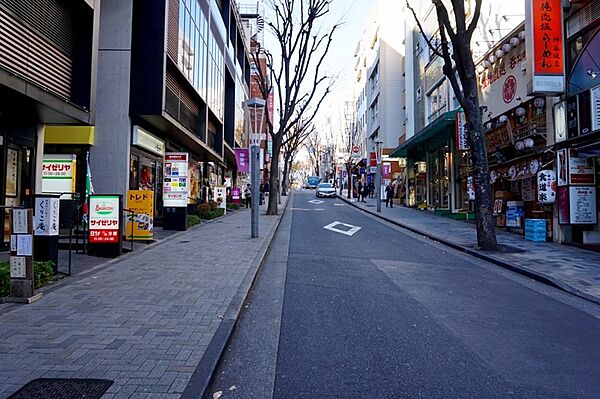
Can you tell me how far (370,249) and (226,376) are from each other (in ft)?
29.4

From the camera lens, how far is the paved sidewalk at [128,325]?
410 cm

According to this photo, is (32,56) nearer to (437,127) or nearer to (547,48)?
(547,48)

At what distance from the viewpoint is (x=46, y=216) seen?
25.9 ft

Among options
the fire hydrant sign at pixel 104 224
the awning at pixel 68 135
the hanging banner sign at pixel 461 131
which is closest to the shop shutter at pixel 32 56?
the fire hydrant sign at pixel 104 224

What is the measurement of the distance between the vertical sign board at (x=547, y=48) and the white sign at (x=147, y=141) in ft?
40.9

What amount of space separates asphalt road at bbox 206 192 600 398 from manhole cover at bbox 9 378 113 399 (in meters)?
0.91

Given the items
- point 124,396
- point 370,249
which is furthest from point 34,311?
point 370,249

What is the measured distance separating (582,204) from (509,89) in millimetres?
5450

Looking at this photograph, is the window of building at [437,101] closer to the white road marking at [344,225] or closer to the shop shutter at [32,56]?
the white road marking at [344,225]

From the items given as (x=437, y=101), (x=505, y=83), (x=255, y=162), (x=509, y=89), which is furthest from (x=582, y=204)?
(x=437, y=101)

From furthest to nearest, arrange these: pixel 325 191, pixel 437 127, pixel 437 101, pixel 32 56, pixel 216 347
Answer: pixel 325 191
pixel 437 101
pixel 437 127
pixel 32 56
pixel 216 347

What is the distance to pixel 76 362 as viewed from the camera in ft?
14.2

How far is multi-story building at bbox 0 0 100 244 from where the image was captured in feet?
30.7

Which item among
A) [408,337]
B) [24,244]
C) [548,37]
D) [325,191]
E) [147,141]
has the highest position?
[548,37]
